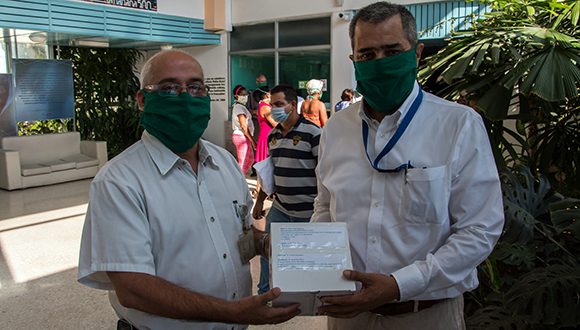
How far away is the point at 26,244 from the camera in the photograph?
4.85 m

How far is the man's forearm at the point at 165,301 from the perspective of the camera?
1.28 meters

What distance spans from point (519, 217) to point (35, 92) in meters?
8.50

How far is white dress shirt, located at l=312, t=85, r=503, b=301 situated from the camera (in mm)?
1334

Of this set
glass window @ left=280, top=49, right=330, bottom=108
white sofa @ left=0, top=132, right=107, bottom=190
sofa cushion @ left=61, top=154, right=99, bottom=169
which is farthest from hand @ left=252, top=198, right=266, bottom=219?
glass window @ left=280, top=49, right=330, bottom=108

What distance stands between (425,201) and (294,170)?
1.84 meters

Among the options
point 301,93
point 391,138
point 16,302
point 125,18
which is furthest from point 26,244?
point 301,93

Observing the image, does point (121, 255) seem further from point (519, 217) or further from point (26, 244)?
point (26, 244)

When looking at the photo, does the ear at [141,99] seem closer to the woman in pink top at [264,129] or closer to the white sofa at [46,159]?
the woman in pink top at [264,129]

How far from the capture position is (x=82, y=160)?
8484mm

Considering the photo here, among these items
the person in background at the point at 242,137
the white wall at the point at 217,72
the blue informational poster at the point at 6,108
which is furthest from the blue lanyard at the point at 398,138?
the white wall at the point at 217,72

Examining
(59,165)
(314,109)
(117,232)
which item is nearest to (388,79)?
(117,232)

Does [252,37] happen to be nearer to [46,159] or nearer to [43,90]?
[43,90]

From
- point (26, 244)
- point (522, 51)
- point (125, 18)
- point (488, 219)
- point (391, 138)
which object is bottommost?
point (26, 244)

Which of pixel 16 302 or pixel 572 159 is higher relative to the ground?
pixel 572 159
